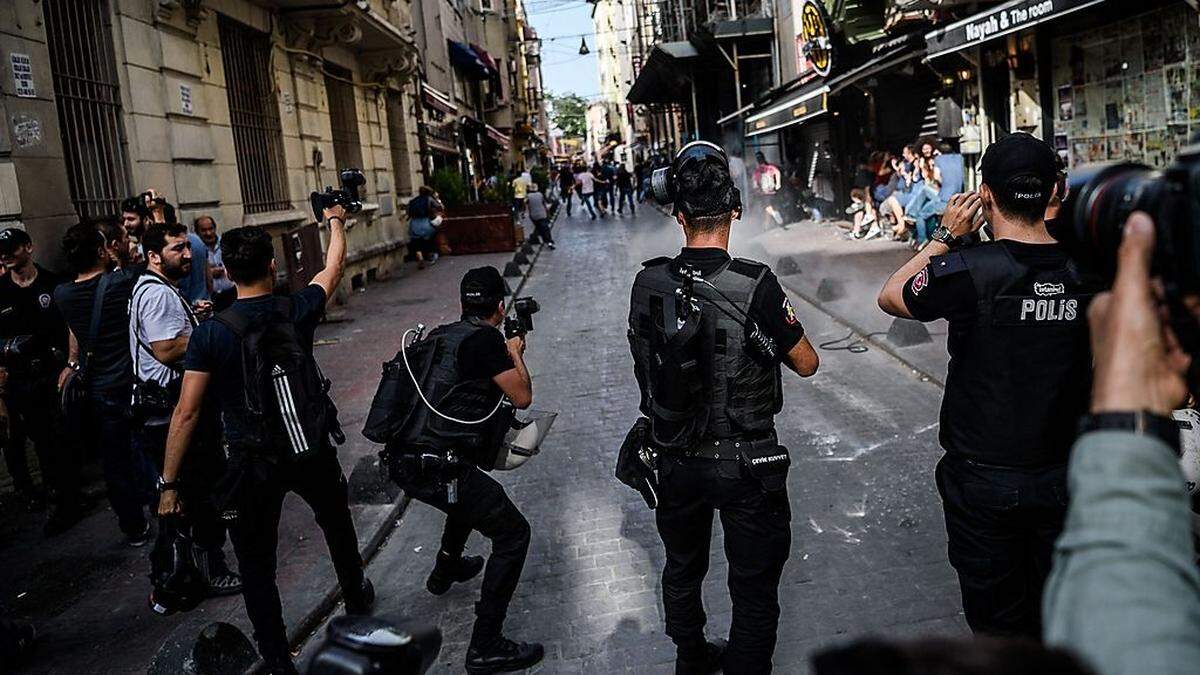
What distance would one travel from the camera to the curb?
169 inches

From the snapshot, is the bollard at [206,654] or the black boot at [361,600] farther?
the black boot at [361,600]

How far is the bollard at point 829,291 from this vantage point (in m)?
11.5

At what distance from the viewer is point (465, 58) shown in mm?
30484

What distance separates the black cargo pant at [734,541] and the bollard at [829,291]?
340 inches

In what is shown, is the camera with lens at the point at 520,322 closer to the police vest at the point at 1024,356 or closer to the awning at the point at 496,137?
the police vest at the point at 1024,356

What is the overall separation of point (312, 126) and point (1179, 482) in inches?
577

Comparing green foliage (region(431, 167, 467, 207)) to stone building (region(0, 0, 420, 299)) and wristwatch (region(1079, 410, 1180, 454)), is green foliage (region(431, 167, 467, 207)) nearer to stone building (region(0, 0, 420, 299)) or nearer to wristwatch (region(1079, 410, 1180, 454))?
stone building (region(0, 0, 420, 299))

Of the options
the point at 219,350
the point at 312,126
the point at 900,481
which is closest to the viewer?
the point at 219,350

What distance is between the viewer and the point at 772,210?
22.2m

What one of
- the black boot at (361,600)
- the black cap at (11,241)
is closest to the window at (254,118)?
the black cap at (11,241)

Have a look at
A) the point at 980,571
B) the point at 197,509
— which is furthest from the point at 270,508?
the point at 980,571

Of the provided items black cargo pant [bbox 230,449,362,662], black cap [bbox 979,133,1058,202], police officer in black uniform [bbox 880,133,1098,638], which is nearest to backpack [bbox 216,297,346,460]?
black cargo pant [bbox 230,449,362,662]

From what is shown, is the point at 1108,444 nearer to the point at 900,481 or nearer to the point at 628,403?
the point at 900,481

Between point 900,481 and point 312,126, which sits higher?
point 312,126
